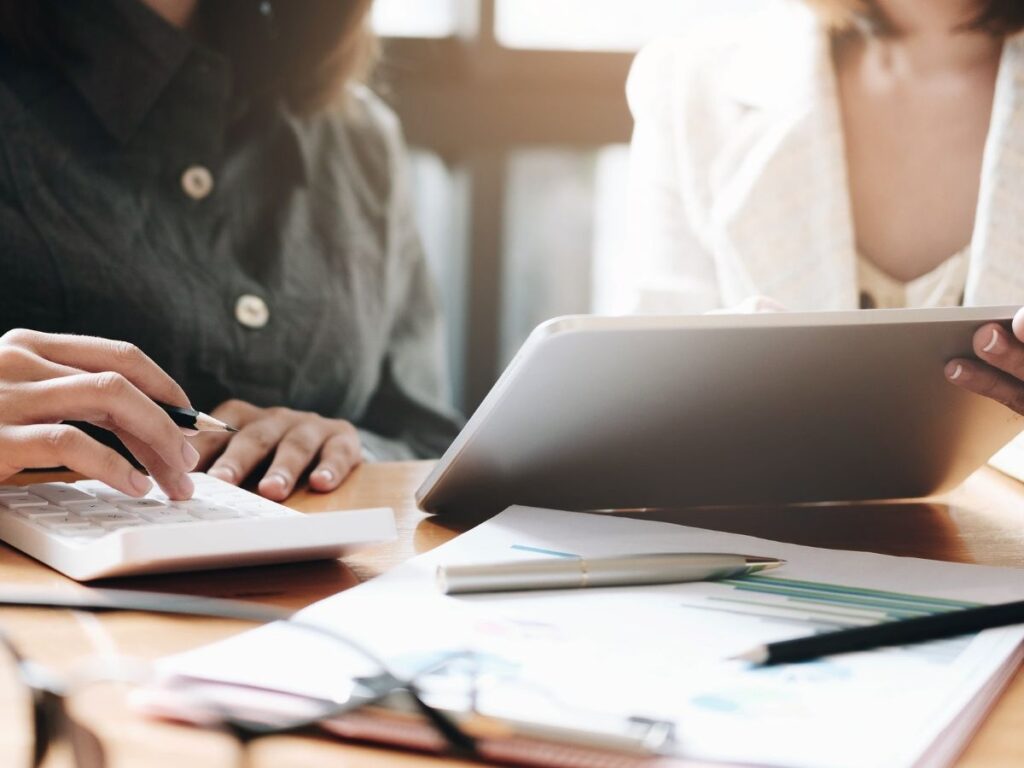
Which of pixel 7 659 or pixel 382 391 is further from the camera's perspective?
pixel 382 391

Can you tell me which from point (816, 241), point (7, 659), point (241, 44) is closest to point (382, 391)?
point (241, 44)

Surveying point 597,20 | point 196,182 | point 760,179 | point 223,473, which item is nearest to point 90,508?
point 223,473

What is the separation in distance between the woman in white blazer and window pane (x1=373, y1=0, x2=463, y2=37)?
1.53 ft

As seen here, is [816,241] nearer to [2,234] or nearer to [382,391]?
[382,391]

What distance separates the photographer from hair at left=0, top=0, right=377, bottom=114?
1.23 m

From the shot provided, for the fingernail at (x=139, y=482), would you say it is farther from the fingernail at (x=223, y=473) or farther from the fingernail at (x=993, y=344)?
the fingernail at (x=993, y=344)

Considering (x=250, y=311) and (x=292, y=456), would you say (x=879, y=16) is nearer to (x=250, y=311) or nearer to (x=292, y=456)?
(x=250, y=311)

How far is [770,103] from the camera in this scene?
1.36 metres

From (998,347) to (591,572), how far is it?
9.6 inches

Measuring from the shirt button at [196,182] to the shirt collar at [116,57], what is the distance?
6 centimetres

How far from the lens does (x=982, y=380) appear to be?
59cm

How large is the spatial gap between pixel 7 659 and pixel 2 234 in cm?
71

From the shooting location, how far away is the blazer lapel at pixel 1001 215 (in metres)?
1.20

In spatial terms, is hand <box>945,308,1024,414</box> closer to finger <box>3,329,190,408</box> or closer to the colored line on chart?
the colored line on chart
